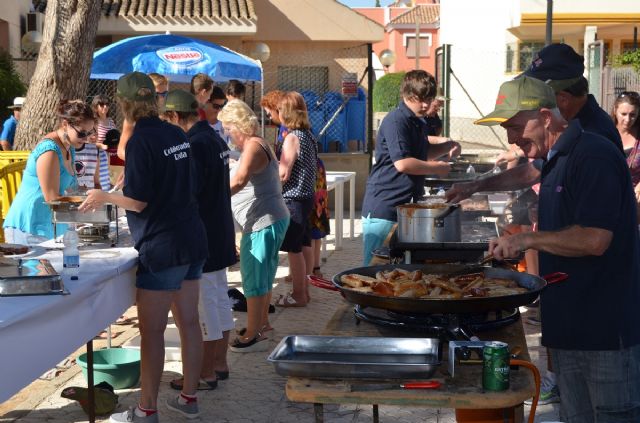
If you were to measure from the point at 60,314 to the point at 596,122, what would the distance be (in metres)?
2.31

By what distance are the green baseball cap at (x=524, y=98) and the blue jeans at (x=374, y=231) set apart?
7.91 ft

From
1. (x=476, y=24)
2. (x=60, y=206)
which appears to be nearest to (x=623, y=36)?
(x=476, y=24)

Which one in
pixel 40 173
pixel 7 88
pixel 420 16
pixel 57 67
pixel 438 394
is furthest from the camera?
pixel 420 16

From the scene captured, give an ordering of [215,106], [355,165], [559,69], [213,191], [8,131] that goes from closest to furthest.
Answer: [559,69]
[213,191]
[215,106]
[8,131]
[355,165]

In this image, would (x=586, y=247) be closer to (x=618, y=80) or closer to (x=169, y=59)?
(x=169, y=59)

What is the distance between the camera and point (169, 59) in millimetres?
11414

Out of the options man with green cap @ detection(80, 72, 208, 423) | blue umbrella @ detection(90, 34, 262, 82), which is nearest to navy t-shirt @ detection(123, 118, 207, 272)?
man with green cap @ detection(80, 72, 208, 423)

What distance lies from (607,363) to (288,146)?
4.44 metres

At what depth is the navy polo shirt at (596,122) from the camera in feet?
10.7

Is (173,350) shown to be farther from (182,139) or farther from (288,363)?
(288,363)

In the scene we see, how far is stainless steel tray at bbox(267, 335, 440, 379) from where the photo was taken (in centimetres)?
255

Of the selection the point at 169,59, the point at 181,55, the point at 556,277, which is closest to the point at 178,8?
the point at 181,55

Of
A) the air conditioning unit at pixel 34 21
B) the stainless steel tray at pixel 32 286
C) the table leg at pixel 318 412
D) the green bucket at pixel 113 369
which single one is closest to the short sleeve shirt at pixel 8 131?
the green bucket at pixel 113 369

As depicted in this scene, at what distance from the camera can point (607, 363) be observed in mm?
3150
